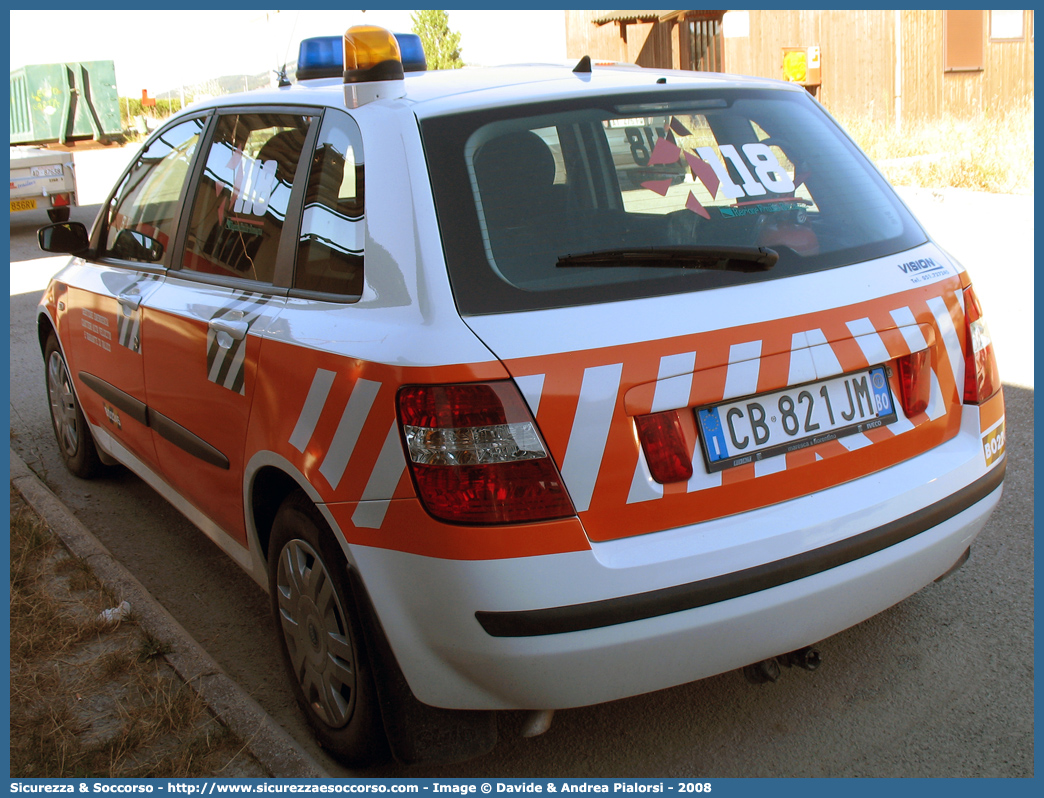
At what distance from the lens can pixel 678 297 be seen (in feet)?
7.14

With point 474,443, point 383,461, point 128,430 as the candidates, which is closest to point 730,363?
point 474,443

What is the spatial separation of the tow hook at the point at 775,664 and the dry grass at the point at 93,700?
128 cm

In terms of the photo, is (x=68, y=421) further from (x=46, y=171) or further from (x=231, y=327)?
(x=46, y=171)

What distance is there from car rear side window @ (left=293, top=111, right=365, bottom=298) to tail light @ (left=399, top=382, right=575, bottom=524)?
502mm

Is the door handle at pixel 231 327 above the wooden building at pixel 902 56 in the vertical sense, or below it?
below

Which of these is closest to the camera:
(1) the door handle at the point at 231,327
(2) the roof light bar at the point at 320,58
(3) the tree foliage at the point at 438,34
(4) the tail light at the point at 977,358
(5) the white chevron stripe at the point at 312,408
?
(5) the white chevron stripe at the point at 312,408

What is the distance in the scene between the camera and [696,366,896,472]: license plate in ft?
6.97

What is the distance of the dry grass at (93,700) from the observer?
2.55 meters

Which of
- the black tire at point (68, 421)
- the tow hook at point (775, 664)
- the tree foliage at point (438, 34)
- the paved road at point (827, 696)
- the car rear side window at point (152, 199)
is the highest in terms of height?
the tree foliage at point (438, 34)

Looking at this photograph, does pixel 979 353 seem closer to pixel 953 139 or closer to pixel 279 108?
pixel 279 108

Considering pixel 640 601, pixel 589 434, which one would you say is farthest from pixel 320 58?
pixel 640 601

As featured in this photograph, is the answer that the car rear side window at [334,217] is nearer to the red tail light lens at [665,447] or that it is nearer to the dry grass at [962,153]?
the red tail light lens at [665,447]

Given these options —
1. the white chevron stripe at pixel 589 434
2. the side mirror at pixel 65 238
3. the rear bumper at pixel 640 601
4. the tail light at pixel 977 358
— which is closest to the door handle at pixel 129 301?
the side mirror at pixel 65 238
